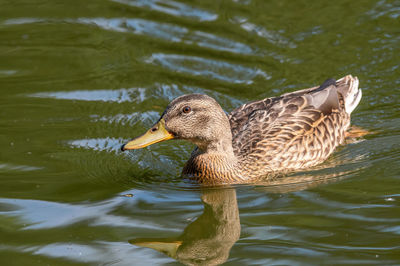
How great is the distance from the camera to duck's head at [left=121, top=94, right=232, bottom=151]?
302 inches

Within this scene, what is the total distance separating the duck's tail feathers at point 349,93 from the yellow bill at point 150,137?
3440 mm

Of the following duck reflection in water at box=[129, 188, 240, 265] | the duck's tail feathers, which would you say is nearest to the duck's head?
duck reflection in water at box=[129, 188, 240, 265]

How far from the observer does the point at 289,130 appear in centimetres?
878

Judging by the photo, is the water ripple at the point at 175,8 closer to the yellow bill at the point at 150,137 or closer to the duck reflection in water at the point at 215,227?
the duck reflection in water at the point at 215,227

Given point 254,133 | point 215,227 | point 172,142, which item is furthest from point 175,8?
point 215,227

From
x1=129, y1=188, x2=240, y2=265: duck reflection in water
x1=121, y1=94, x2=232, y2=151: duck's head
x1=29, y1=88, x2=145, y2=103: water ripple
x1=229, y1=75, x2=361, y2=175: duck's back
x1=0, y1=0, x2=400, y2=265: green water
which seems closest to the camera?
x1=129, y1=188, x2=240, y2=265: duck reflection in water

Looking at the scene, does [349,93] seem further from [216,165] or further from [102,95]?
[102,95]

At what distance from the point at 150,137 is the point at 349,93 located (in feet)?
12.7

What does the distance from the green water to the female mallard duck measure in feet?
0.94

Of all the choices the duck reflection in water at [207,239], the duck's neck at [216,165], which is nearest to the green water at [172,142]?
the duck reflection in water at [207,239]

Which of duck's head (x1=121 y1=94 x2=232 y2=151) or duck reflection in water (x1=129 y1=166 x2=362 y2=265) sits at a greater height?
duck's head (x1=121 y1=94 x2=232 y2=151)

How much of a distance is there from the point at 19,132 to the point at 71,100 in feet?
4.08

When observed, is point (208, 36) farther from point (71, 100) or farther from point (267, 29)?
point (71, 100)

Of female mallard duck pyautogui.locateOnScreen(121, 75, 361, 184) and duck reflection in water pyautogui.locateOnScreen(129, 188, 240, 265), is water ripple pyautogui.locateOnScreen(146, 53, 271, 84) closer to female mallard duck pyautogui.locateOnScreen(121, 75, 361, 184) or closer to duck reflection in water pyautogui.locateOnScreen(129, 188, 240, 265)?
female mallard duck pyautogui.locateOnScreen(121, 75, 361, 184)
